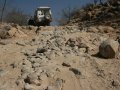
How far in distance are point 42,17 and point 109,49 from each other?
496 inches

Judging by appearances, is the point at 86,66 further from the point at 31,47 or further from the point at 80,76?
the point at 31,47

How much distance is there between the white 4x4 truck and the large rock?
12.0m

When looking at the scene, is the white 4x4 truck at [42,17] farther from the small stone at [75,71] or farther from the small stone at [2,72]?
the small stone at [75,71]

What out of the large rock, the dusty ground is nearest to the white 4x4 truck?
the dusty ground

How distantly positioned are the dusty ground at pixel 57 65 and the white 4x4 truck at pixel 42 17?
30.9 ft

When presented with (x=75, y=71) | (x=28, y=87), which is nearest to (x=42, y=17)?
(x=75, y=71)

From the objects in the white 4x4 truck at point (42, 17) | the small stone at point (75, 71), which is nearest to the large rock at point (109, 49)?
the small stone at point (75, 71)

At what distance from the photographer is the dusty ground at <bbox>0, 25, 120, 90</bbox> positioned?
26.2 ft

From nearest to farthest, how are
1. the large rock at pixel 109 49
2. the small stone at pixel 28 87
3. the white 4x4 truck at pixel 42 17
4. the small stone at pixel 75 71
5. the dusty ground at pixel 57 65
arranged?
1. the small stone at pixel 28 87
2. the dusty ground at pixel 57 65
3. the small stone at pixel 75 71
4. the large rock at pixel 109 49
5. the white 4x4 truck at pixel 42 17

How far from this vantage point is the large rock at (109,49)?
8.88 metres

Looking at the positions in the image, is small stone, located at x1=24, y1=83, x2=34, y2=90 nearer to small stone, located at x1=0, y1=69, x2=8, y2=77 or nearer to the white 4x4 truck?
small stone, located at x1=0, y1=69, x2=8, y2=77

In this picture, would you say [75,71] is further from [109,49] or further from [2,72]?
[2,72]

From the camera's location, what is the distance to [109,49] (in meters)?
8.92

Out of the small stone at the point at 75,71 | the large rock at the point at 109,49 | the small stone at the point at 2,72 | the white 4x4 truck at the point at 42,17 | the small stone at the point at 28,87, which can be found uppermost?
the white 4x4 truck at the point at 42,17
